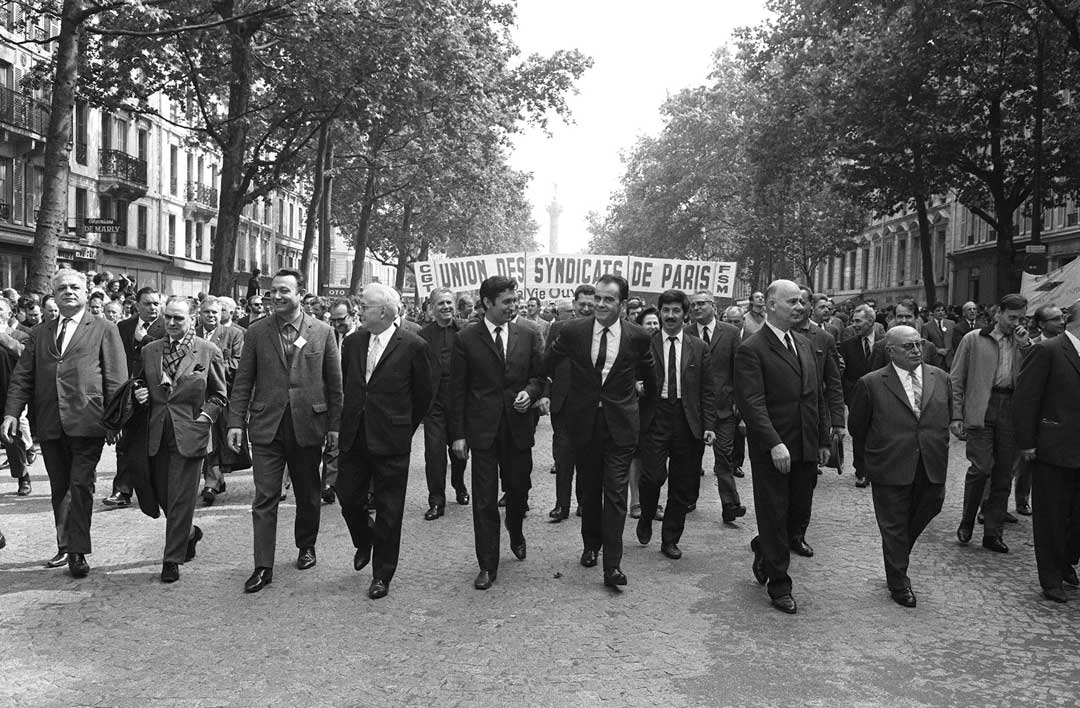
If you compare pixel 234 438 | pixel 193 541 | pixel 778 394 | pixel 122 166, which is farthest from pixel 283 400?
pixel 122 166

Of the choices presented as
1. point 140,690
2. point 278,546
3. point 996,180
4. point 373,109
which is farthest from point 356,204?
point 140,690

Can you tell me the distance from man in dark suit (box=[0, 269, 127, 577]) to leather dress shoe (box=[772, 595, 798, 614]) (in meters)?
4.29

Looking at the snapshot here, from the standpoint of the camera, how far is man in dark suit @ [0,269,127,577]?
6.75 metres

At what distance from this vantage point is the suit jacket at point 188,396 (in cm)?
668

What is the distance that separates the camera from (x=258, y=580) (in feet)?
20.9

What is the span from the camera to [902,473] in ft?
20.8

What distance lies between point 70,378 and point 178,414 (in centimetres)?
83

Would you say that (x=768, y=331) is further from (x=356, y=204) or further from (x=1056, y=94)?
(x=356, y=204)

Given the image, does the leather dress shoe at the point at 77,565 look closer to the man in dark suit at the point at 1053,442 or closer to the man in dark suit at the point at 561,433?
the man in dark suit at the point at 561,433

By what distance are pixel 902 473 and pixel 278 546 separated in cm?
436

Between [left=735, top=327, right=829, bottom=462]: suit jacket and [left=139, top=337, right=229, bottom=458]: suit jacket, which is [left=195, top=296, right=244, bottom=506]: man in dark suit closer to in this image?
[left=139, top=337, right=229, bottom=458]: suit jacket

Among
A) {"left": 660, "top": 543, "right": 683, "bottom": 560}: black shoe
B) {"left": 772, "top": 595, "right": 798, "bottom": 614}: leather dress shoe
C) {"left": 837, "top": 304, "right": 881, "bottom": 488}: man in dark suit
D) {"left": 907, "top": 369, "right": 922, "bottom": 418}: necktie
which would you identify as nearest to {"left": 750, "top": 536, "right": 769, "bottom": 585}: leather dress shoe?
{"left": 772, "top": 595, "right": 798, "bottom": 614}: leather dress shoe

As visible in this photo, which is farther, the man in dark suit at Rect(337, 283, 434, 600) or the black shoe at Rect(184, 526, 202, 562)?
the black shoe at Rect(184, 526, 202, 562)

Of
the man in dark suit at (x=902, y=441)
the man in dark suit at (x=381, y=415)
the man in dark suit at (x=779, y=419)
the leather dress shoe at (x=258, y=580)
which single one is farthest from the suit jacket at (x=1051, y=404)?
the leather dress shoe at (x=258, y=580)
